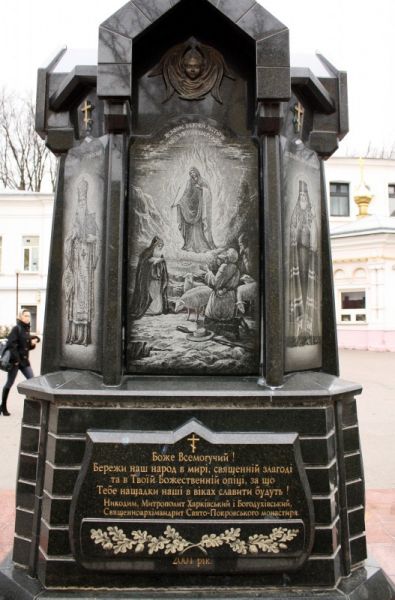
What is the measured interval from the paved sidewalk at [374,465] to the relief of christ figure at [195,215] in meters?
2.59

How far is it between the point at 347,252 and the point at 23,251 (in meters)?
17.7

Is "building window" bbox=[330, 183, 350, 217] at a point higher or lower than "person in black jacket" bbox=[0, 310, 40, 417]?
higher

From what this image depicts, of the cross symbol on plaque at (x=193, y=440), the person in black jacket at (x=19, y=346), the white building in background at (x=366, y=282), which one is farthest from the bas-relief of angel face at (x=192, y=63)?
the white building in background at (x=366, y=282)

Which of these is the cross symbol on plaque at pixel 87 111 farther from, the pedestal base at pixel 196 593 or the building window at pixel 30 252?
the building window at pixel 30 252

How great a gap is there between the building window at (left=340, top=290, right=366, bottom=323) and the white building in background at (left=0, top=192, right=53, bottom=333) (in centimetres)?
1602

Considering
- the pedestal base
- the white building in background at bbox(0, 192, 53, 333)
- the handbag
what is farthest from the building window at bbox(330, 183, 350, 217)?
the pedestal base

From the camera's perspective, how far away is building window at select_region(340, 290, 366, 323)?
77.8ft

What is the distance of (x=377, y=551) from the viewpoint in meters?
4.08

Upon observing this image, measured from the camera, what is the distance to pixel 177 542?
3.08m

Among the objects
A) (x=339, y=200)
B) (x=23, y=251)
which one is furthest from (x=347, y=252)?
Result: (x=23, y=251)

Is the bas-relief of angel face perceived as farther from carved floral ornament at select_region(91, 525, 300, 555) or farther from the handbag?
the handbag

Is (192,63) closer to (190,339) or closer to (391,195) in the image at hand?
(190,339)

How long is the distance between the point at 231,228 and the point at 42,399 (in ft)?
5.24

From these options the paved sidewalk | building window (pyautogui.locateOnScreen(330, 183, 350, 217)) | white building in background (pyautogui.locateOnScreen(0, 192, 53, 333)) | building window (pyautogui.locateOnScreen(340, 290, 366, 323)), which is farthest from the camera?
building window (pyautogui.locateOnScreen(330, 183, 350, 217))
